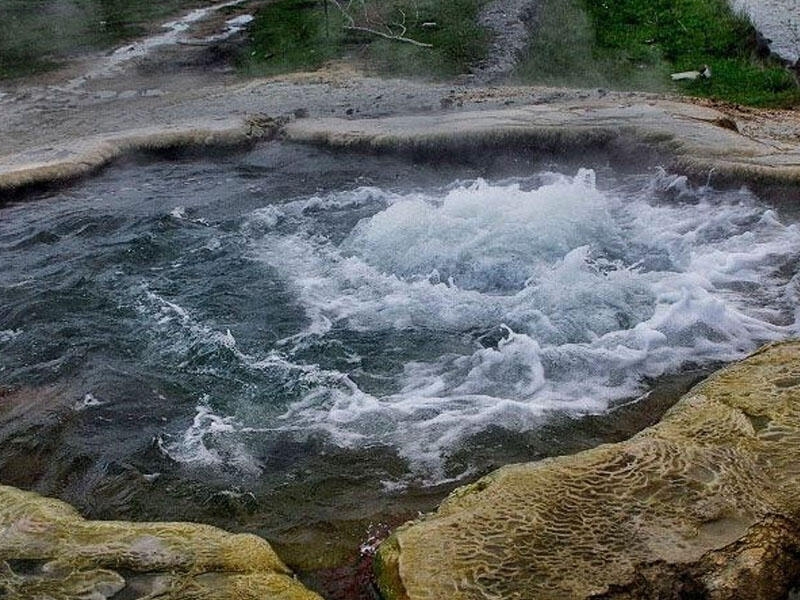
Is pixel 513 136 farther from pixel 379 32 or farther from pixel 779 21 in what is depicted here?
pixel 379 32

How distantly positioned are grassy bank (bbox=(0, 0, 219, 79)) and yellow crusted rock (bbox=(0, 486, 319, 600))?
13.5 metres

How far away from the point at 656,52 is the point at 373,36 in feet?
19.0

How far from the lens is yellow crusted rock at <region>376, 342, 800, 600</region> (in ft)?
12.7

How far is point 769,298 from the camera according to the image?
23.2 feet

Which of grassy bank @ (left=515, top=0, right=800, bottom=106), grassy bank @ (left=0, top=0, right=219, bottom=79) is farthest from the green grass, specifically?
grassy bank @ (left=0, top=0, right=219, bottom=79)

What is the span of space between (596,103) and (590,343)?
212 inches

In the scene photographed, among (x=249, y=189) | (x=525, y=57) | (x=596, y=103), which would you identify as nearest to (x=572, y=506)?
(x=249, y=189)

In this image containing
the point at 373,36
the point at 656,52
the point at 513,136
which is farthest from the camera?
the point at 373,36

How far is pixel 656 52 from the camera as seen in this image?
1433 centimetres

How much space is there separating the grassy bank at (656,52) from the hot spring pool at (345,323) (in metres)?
3.84

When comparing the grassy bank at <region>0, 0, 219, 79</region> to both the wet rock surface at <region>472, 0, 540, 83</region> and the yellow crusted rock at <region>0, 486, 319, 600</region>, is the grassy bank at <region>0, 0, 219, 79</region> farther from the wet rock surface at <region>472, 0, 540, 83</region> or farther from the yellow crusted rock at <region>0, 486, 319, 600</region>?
the yellow crusted rock at <region>0, 486, 319, 600</region>

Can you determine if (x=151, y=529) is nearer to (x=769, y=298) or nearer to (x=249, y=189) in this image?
(x=769, y=298)

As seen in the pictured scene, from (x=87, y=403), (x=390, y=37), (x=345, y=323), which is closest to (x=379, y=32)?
(x=390, y=37)

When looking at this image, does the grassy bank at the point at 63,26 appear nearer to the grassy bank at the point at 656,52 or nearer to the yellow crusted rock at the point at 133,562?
the grassy bank at the point at 656,52
